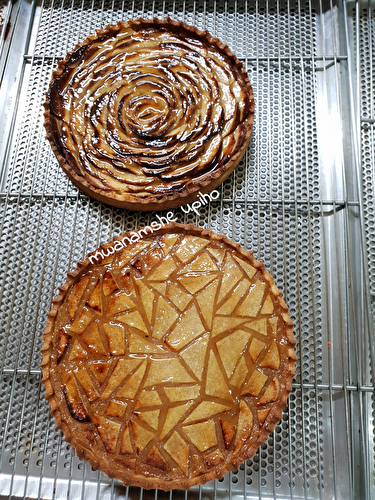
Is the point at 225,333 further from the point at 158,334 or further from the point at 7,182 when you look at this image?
the point at 7,182

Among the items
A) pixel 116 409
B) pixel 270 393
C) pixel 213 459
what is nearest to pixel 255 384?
pixel 270 393

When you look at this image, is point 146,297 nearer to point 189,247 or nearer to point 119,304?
point 119,304

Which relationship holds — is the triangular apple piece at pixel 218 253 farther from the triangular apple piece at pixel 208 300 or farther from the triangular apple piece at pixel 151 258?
the triangular apple piece at pixel 151 258

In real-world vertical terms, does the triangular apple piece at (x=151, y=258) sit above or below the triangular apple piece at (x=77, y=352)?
above

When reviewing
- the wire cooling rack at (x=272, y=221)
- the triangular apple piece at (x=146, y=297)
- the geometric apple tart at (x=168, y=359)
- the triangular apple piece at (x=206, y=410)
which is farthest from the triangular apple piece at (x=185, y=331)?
the wire cooling rack at (x=272, y=221)

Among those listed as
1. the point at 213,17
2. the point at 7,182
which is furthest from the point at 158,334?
the point at 213,17

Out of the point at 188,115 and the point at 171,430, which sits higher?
the point at 188,115

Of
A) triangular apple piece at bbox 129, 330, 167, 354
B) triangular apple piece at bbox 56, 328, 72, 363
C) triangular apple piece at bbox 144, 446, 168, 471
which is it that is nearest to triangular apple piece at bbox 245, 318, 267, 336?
triangular apple piece at bbox 129, 330, 167, 354
